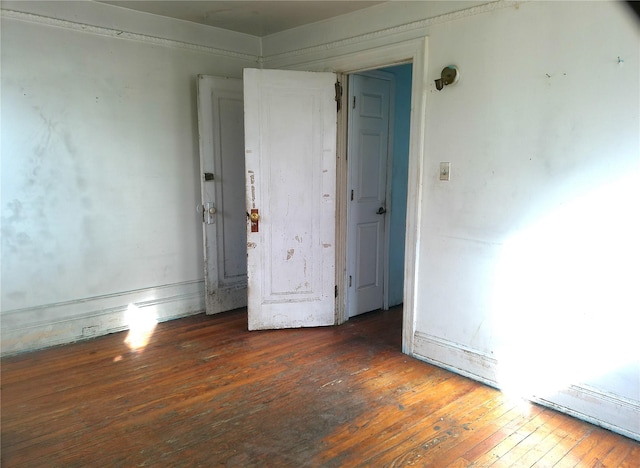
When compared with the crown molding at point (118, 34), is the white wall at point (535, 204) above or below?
below

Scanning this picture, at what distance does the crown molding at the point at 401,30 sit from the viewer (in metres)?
2.67

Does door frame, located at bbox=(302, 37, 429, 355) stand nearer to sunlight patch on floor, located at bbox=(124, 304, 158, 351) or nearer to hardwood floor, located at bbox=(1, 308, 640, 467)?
hardwood floor, located at bbox=(1, 308, 640, 467)

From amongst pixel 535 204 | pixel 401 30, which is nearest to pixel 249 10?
pixel 401 30

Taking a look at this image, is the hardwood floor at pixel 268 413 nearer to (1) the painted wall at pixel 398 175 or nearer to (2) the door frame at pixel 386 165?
(2) the door frame at pixel 386 165

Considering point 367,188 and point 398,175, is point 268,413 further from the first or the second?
point 398,175

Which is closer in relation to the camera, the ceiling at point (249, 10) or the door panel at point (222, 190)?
the ceiling at point (249, 10)

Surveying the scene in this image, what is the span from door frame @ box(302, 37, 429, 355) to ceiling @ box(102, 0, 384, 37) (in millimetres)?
350

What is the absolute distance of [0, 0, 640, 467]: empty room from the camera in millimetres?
2320

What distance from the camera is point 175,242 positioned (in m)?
4.03

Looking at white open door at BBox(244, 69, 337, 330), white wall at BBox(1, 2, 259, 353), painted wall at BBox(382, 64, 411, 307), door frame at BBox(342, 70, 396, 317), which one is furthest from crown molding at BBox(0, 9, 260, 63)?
painted wall at BBox(382, 64, 411, 307)

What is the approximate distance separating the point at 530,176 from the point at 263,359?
85.5 inches

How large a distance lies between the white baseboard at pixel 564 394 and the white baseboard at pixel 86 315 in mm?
2177

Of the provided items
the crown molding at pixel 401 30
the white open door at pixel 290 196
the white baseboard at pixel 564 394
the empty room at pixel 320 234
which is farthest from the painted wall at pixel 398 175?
the white baseboard at pixel 564 394

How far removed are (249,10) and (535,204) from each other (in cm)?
262
